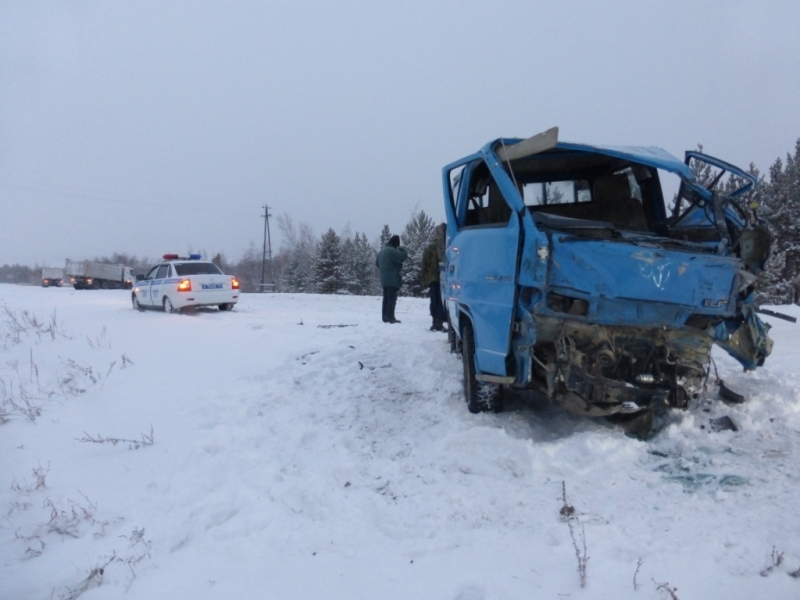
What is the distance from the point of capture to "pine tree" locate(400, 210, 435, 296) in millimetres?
35750

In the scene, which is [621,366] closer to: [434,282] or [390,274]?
[434,282]

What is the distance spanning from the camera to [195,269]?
13.2 metres

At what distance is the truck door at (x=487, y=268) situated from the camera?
13.0 ft

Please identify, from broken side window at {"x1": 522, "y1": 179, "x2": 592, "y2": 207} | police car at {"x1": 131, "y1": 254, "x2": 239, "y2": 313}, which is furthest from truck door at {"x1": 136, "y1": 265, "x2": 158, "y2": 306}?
broken side window at {"x1": 522, "y1": 179, "x2": 592, "y2": 207}

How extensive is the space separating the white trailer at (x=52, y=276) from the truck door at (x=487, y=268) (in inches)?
2184

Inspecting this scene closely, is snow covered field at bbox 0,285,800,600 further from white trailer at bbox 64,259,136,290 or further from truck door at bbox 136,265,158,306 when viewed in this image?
white trailer at bbox 64,259,136,290

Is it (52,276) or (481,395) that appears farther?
(52,276)

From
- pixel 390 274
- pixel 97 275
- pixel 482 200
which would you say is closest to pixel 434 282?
pixel 390 274

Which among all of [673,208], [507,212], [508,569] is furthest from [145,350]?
[673,208]

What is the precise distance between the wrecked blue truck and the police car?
951cm

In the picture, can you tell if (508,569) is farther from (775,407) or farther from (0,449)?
(0,449)

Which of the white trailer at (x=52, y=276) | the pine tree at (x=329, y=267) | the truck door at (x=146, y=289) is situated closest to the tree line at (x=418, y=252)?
the pine tree at (x=329, y=267)

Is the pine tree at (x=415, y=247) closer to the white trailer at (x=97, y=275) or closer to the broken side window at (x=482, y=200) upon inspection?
the white trailer at (x=97, y=275)

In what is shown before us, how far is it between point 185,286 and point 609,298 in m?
11.1
